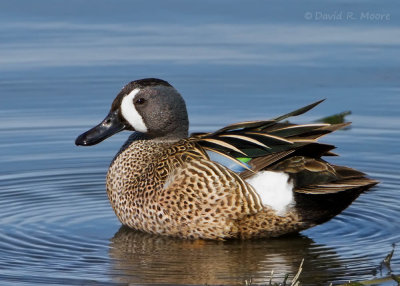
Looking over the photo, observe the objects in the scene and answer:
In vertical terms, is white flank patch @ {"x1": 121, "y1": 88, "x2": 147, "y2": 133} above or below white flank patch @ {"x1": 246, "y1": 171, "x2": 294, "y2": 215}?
above

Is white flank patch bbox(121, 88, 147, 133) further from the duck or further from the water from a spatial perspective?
the water

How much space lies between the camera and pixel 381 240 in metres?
7.93

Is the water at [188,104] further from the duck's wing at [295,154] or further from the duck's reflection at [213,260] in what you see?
the duck's wing at [295,154]

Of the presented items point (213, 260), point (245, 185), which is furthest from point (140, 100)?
point (213, 260)

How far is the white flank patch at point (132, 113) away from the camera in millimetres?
8467

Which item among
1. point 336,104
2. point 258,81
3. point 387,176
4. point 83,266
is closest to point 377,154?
point 387,176

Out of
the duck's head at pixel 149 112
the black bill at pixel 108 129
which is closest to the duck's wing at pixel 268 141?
the duck's head at pixel 149 112

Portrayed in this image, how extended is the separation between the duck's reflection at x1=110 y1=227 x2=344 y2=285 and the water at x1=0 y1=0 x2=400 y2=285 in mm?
14

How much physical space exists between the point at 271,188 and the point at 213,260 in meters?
0.71

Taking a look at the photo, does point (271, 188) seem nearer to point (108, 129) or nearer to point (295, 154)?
point (295, 154)

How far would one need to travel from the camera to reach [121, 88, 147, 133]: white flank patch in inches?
333

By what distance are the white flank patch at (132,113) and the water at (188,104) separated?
793 mm

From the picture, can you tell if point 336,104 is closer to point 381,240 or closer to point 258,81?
point 258,81

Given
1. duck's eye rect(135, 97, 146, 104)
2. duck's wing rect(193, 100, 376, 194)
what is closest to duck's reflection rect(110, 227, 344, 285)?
duck's wing rect(193, 100, 376, 194)
